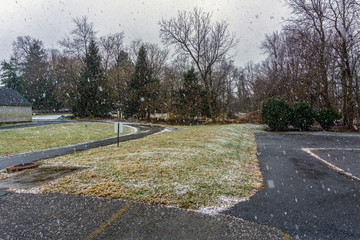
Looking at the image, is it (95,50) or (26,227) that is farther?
(95,50)

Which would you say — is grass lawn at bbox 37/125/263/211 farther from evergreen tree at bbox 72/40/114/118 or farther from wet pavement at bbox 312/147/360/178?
evergreen tree at bbox 72/40/114/118

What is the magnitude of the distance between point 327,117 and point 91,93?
3449 cm

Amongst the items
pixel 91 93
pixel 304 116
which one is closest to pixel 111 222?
pixel 304 116

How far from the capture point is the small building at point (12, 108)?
27.1 meters

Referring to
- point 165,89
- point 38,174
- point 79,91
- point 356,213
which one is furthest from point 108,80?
point 356,213

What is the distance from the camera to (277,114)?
18.1m

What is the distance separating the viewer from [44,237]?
116 inches

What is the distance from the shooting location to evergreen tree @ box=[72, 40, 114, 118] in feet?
124

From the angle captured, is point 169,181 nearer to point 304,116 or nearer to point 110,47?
point 304,116

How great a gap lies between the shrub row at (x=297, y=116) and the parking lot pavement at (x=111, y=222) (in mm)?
16432

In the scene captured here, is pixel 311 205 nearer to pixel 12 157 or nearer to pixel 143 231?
pixel 143 231

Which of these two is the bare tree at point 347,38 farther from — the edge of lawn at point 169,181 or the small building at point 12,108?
the small building at point 12,108

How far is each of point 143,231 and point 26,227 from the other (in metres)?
1.76

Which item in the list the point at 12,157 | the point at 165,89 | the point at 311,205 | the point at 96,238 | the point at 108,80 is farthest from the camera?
the point at 108,80
